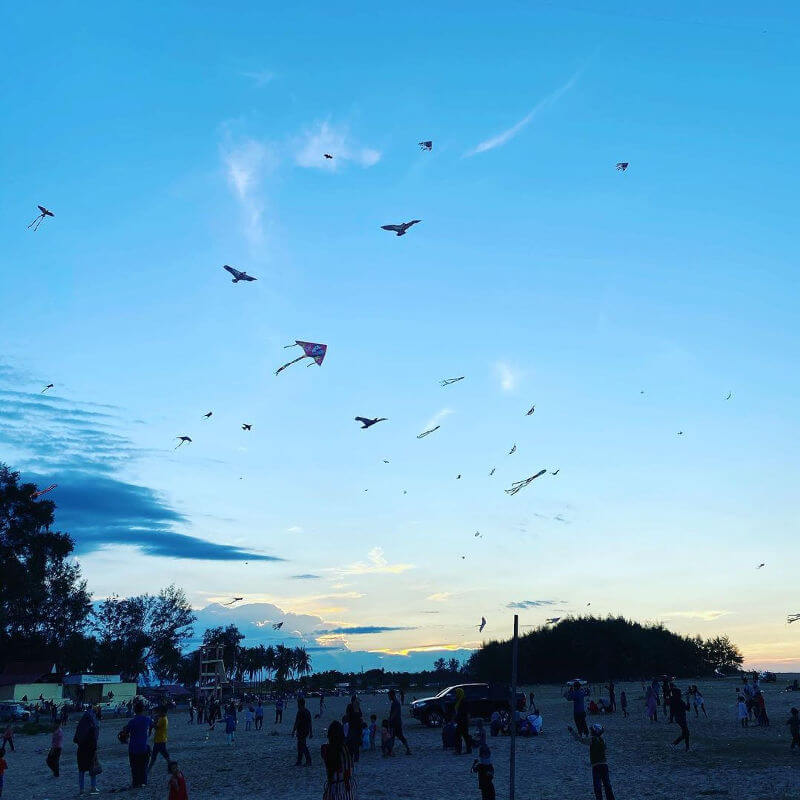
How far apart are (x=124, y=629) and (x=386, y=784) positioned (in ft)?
321

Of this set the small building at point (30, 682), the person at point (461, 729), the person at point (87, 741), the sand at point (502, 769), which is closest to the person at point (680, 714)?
the sand at point (502, 769)

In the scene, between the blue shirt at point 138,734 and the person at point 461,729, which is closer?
the blue shirt at point 138,734

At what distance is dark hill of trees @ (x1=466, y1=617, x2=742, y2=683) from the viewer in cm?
9294

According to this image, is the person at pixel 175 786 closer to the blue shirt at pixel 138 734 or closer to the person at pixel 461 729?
the blue shirt at pixel 138 734

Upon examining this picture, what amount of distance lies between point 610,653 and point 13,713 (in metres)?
69.0

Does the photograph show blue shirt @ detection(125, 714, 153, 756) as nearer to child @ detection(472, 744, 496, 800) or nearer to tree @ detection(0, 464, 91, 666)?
child @ detection(472, 744, 496, 800)

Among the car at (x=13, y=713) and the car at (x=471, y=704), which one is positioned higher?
the car at (x=471, y=704)

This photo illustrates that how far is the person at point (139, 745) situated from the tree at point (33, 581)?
55.2 metres

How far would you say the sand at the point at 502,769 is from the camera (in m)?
16.7

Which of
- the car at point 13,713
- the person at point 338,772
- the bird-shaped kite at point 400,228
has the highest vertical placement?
the bird-shaped kite at point 400,228

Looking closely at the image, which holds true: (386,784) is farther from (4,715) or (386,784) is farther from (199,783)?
(4,715)

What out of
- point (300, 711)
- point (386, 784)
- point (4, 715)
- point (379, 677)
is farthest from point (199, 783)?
point (379, 677)

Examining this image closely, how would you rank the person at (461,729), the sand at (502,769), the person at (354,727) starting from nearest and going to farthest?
the sand at (502,769) < the person at (354,727) < the person at (461,729)

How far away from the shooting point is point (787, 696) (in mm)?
49469
